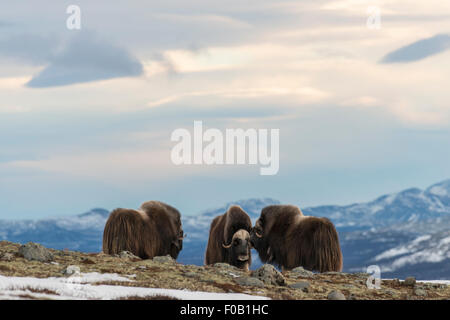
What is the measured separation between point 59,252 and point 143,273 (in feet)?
17.1

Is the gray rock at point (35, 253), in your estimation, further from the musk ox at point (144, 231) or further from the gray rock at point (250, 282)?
the gray rock at point (250, 282)

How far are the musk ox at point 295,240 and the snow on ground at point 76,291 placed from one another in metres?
9.94

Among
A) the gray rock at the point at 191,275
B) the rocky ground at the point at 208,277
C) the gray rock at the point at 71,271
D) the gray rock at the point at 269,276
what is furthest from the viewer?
the gray rock at the point at 191,275

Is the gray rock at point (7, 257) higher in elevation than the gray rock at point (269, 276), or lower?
higher

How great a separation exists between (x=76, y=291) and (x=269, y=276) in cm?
592

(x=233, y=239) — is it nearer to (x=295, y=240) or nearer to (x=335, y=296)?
(x=295, y=240)

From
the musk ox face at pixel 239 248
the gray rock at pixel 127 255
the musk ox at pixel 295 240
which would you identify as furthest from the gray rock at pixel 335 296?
the musk ox face at pixel 239 248

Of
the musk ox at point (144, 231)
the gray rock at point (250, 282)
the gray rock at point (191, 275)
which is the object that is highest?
the musk ox at point (144, 231)

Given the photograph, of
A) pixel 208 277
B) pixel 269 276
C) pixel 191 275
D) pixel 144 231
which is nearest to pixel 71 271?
pixel 191 275

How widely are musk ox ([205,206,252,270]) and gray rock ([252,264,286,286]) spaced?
8324 millimetres

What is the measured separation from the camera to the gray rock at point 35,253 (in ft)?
67.1

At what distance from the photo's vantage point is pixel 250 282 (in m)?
18.5
